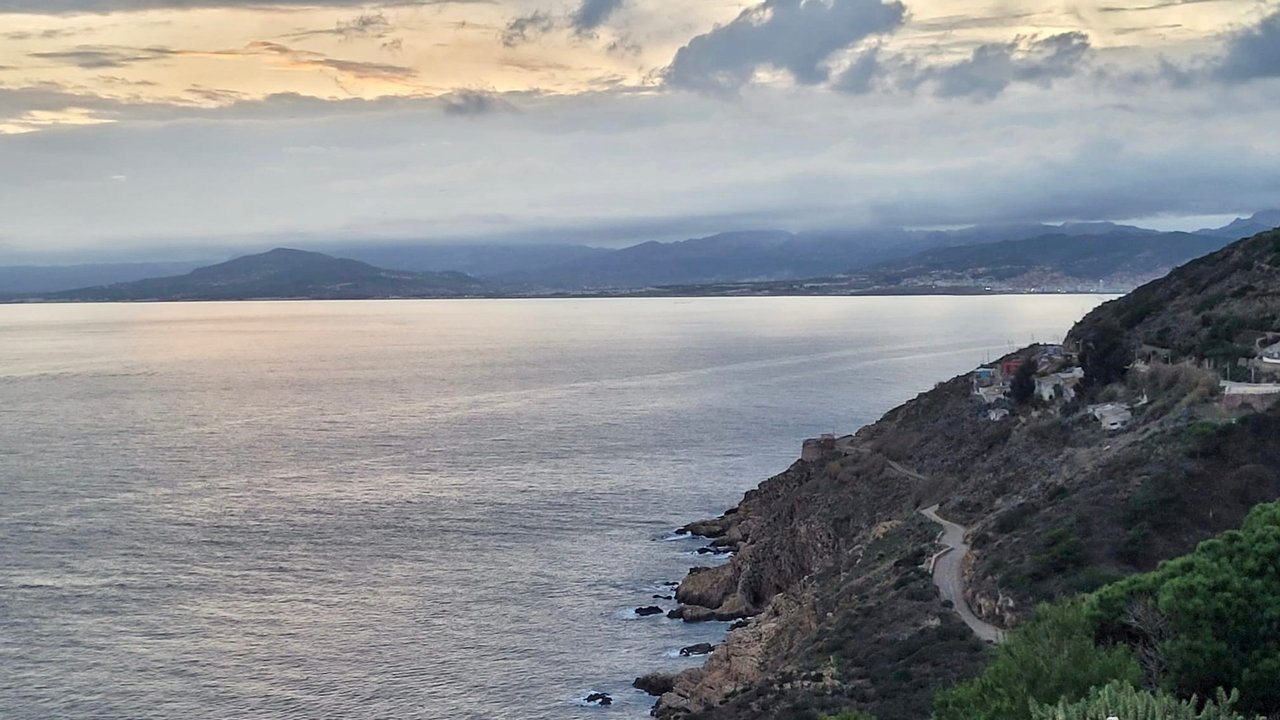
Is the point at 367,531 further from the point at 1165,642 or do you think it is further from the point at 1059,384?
the point at 1165,642

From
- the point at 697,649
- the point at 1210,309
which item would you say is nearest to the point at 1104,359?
the point at 1210,309

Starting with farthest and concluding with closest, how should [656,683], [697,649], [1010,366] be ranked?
[1010,366]
[697,649]
[656,683]

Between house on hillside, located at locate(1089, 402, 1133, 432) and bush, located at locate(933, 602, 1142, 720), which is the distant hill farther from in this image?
bush, located at locate(933, 602, 1142, 720)

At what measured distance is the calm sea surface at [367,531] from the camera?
36.5m

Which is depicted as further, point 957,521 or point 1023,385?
point 1023,385

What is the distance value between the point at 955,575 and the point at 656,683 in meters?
9.58

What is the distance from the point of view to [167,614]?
139 ft

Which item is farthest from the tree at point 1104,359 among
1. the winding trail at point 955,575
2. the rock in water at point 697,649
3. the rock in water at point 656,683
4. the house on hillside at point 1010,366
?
the rock in water at point 656,683

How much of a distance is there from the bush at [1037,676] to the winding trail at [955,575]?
929cm

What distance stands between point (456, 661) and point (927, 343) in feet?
438

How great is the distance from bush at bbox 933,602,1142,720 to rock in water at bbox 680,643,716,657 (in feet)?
71.4

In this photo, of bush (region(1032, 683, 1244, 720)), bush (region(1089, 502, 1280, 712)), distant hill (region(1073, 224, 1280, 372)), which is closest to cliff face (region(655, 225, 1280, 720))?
distant hill (region(1073, 224, 1280, 372))

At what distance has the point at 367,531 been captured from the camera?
55312 mm

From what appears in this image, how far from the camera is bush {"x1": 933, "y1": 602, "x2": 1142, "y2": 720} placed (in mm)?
15756
